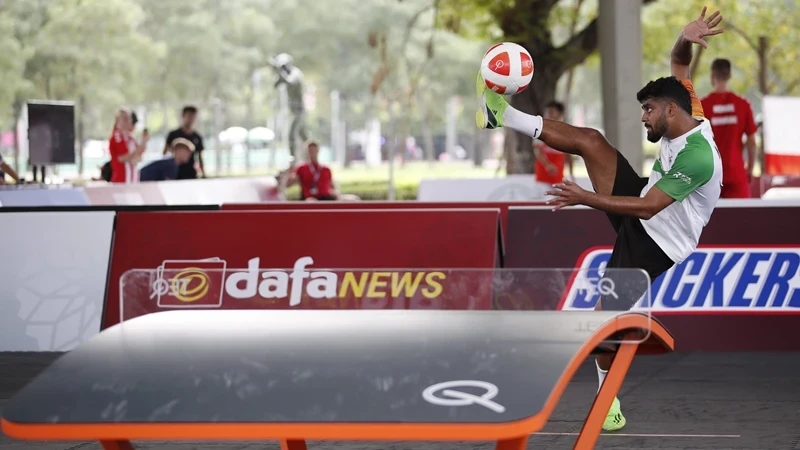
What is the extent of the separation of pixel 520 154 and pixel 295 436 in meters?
26.0

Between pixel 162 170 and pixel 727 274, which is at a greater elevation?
pixel 162 170

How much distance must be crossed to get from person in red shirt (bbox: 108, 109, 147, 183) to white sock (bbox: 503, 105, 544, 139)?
11750 millimetres

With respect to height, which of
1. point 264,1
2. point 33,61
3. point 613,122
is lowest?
point 613,122

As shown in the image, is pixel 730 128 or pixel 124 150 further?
pixel 124 150

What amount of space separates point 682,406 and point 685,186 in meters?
2.59


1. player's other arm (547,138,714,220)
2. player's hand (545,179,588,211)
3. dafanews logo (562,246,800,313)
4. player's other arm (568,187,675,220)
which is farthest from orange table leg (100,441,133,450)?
dafanews logo (562,246,800,313)

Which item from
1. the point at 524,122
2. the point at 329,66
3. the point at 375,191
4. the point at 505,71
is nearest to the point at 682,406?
the point at 524,122

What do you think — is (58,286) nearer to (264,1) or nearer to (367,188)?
(367,188)

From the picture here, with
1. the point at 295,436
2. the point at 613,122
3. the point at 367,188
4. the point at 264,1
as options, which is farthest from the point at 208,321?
the point at 264,1

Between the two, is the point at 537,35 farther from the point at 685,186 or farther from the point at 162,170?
the point at 685,186

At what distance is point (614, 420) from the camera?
7645 millimetres

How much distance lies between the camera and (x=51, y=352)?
11156mm

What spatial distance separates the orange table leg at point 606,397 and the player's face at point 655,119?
2.37m

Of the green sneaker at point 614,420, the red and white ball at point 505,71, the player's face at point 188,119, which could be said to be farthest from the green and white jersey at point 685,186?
the player's face at point 188,119
